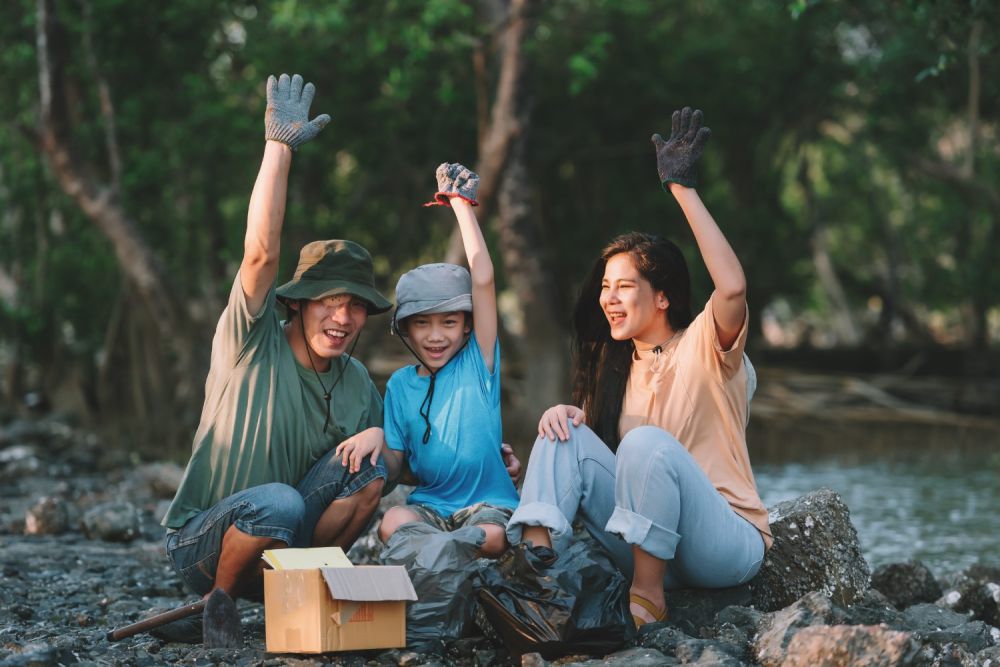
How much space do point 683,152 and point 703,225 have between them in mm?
297

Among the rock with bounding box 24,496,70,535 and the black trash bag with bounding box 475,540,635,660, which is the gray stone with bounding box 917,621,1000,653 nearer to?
the black trash bag with bounding box 475,540,635,660

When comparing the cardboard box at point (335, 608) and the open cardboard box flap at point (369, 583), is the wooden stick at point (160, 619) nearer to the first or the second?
the cardboard box at point (335, 608)

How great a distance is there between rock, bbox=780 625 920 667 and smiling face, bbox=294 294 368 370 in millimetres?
1896

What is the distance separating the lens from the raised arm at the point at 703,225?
430cm

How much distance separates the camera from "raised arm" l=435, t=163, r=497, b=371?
15.5ft

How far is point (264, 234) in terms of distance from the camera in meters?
4.36

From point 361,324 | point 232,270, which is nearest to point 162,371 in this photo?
point 232,270

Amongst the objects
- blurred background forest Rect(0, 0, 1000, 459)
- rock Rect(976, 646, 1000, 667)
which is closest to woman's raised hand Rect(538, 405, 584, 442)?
rock Rect(976, 646, 1000, 667)

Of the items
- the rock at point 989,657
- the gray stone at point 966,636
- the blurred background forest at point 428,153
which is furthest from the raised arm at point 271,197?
the blurred background forest at point 428,153

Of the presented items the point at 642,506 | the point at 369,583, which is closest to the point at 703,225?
the point at 642,506

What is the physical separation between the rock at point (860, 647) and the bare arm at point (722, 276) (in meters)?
1.05

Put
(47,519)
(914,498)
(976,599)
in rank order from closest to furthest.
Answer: (976,599), (47,519), (914,498)

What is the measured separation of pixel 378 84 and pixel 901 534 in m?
8.97

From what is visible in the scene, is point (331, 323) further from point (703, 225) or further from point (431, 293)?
point (703, 225)
